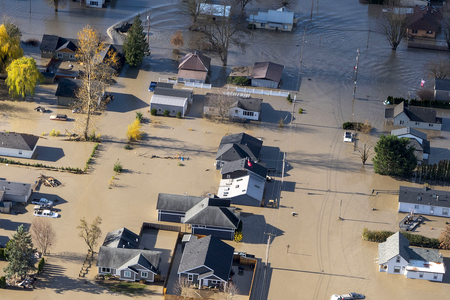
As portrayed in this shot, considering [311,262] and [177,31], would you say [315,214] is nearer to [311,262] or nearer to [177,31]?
[311,262]

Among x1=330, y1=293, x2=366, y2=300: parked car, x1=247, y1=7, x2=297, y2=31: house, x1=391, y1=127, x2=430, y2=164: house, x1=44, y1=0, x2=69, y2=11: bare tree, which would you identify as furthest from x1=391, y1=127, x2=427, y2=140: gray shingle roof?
x1=44, y1=0, x2=69, y2=11: bare tree

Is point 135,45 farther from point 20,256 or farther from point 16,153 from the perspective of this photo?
point 20,256

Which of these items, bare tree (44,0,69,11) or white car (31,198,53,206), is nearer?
white car (31,198,53,206)

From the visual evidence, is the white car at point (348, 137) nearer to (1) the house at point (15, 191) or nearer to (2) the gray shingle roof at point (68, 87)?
(2) the gray shingle roof at point (68, 87)

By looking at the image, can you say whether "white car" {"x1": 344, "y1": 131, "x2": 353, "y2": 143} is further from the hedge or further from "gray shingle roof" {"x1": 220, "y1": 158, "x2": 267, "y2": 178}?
the hedge

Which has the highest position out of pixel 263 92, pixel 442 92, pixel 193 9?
pixel 193 9

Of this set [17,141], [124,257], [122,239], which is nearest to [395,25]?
[17,141]

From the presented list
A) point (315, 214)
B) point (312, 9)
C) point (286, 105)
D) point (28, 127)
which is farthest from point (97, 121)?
point (312, 9)
